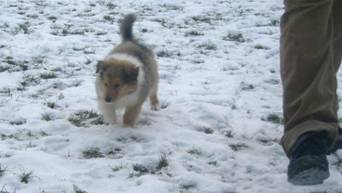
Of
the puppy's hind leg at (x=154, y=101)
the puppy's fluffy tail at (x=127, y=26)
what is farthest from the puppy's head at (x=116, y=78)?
the puppy's fluffy tail at (x=127, y=26)

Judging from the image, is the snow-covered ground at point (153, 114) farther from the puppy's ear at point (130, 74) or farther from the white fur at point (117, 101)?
the puppy's ear at point (130, 74)

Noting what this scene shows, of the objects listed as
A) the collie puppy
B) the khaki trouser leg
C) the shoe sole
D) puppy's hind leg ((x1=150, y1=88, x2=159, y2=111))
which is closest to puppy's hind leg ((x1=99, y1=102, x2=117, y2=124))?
the collie puppy

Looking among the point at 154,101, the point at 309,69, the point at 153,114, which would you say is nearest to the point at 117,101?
the point at 153,114

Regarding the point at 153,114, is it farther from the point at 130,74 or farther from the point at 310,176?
the point at 310,176

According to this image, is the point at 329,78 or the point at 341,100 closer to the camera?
the point at 329,78

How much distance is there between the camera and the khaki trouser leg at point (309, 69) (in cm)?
301

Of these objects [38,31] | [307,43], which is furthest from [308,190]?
[38,31]

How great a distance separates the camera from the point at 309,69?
9.96 feet

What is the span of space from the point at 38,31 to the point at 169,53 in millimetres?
1757

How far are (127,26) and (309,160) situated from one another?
2.45m

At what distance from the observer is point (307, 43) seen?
3.02 metres

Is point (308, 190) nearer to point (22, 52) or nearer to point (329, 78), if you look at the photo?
point (329, 78)

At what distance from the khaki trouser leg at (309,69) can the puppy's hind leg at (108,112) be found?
5.04 feet

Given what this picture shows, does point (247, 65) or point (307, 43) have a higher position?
point (307, 43)
